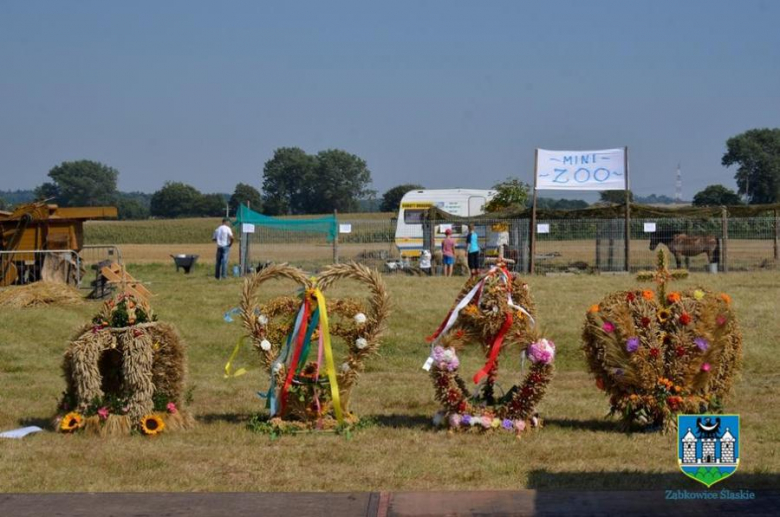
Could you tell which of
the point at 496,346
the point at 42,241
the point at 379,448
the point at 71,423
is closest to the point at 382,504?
the point at 379,448

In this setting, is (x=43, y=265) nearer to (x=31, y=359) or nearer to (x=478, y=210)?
(x=31, y=359)

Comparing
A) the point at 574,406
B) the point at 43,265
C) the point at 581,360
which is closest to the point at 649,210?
the point at 581,360

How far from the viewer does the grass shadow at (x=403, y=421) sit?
10.3m

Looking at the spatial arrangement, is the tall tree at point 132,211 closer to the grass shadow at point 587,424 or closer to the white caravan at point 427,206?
the white caravan at point 427,206

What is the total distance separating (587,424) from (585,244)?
19411 mm

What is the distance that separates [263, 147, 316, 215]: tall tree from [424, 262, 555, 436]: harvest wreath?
94.1m

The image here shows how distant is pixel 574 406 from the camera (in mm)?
11664

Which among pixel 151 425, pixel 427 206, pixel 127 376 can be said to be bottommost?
pixel 151 425

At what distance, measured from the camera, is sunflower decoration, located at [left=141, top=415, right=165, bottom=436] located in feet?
32.3

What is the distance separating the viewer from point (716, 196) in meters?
61.3

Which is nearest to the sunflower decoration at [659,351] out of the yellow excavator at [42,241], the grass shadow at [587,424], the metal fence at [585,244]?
the grass shadow at [587,424]

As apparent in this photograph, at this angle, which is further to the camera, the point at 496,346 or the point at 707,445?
the point at 496,346

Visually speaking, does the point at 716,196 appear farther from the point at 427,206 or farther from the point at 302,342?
the point at 302,342

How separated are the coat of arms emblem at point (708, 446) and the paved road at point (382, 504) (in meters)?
0.21
